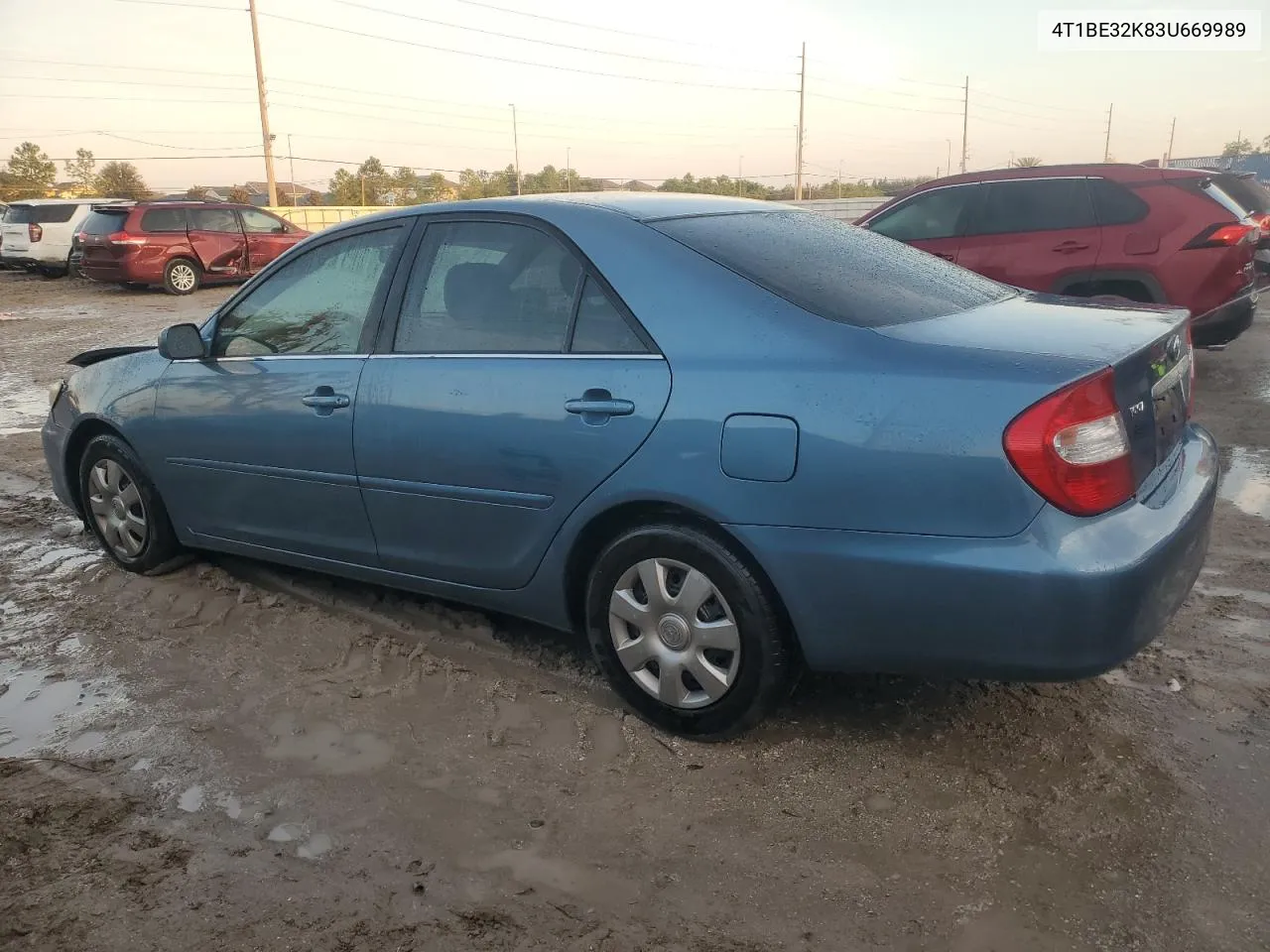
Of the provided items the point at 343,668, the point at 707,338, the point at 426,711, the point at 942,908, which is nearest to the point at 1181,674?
the point at 942,908

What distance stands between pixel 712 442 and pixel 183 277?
18.1 metres

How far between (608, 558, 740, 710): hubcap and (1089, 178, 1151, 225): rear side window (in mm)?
5975

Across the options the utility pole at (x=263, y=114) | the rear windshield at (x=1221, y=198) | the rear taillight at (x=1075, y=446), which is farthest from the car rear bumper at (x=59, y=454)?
the utility pole at (x=263, y=114)

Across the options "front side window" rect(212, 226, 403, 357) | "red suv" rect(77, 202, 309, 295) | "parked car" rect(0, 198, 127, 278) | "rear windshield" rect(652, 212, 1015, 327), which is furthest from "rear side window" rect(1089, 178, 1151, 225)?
"parked car" rect(0, 198, 127, 278)

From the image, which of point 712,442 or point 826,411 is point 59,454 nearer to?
point 712,442

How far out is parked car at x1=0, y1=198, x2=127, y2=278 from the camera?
69.5ft

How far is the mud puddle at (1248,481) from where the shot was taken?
487cm

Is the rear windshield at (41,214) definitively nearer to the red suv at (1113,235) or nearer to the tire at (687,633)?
the red suv at (1113,235)

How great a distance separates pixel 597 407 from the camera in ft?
9.47

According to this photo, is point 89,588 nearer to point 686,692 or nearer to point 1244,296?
point 686,692

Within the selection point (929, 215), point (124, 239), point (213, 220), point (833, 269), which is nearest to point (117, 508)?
point (833, 269)

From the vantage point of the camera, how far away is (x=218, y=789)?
2.84 m

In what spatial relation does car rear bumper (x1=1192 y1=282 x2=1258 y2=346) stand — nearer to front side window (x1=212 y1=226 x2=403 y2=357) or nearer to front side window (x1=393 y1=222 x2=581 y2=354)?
front side window (x1=393 y1=222 x2=581 y2=354)

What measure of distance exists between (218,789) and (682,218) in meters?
2.19
